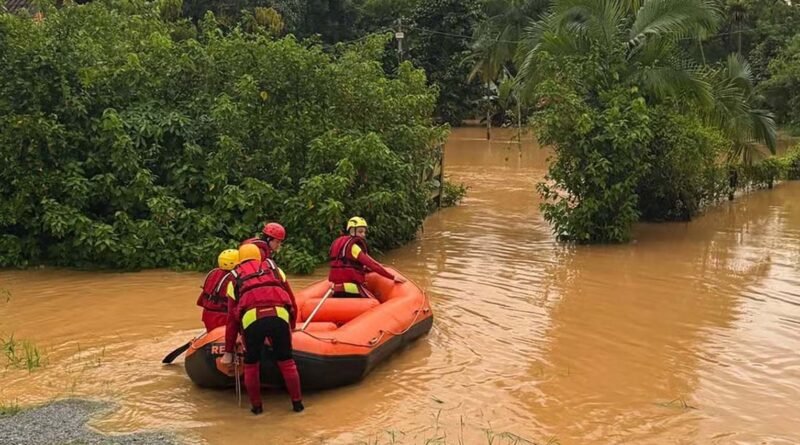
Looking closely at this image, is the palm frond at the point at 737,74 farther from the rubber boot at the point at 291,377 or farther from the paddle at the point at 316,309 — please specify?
the rubber boot at the point at 291,377

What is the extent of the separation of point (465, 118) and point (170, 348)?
3708 centimetres

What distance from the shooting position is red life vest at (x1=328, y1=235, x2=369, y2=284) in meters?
8.40

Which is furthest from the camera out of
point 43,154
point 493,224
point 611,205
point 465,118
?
point 465,118

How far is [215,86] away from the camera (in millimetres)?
12969

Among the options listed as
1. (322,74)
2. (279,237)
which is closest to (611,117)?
(322,74)

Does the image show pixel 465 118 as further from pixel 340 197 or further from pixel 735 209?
pixel 340 197

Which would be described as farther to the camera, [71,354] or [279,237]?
[71,354]

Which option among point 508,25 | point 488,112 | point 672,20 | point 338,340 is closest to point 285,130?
point 338,340

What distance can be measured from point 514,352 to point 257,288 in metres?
3.09

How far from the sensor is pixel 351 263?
8461 millimetres

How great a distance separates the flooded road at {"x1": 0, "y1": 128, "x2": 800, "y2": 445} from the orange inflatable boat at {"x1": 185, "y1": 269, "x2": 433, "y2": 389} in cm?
19

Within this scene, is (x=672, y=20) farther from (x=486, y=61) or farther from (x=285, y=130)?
(x=486, y=61)

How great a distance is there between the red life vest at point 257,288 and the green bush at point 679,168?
9.24 meters

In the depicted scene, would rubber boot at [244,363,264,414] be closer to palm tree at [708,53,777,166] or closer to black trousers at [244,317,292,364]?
black trousers at [244,317,292,364]
